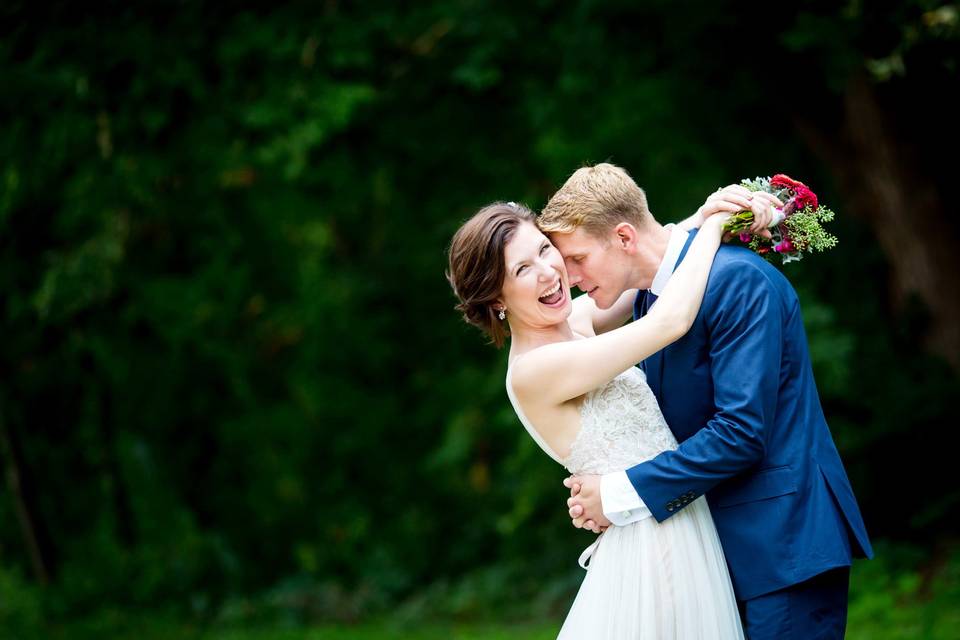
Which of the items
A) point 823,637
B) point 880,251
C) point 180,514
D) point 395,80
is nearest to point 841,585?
point 823,637

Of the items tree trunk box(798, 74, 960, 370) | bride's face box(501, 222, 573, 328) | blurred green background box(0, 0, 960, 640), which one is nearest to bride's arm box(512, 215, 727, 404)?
bride's face box(501, 222, 573, 328)

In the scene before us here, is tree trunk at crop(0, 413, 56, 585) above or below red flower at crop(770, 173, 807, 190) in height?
below

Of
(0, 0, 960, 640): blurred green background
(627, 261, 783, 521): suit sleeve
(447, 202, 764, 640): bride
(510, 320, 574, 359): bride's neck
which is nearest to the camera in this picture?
(627, 261, 783, 521): suit sleeve

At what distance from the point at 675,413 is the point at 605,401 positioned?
0.75ft

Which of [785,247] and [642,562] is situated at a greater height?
[785,247]

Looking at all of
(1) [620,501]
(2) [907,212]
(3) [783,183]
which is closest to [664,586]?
(1) [620,501]

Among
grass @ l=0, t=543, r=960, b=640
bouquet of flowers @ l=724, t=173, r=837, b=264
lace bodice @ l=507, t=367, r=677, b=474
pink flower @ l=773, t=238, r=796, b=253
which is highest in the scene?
bouquet of flowers @ l=724, t=173, r=837, b=264

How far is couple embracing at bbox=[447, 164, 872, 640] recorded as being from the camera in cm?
309

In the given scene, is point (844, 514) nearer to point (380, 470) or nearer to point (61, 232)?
point (61, 232)

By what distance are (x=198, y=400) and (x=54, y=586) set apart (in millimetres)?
2540

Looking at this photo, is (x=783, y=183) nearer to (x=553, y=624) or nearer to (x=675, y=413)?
(x=675, y=413)

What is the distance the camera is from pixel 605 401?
3375 mm

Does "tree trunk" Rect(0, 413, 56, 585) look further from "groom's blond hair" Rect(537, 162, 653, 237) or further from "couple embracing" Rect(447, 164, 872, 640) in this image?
"groom's blond hair" Rect(537, 162, 653, 237)

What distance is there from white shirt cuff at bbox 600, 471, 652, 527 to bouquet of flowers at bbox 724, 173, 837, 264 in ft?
2.73
